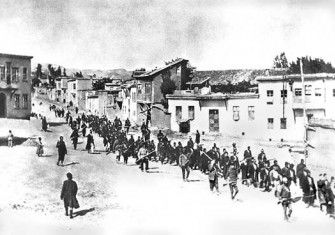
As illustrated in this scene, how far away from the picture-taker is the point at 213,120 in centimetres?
2820

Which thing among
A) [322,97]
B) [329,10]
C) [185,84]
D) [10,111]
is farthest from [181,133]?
[329,10]

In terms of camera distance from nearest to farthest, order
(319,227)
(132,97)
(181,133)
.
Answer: (319,227), (181,133), (132,97)

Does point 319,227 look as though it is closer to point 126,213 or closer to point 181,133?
point 126,213

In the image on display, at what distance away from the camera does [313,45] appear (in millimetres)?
15695

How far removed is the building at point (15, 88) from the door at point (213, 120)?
11859mm

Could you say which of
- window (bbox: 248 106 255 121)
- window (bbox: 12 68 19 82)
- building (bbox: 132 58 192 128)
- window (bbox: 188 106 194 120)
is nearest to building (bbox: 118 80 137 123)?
building (bbox: 132 58 192 128)

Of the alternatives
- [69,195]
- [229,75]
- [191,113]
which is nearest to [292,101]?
[191,113]

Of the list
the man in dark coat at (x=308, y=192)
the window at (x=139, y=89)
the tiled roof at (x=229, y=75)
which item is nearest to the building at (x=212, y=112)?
the window at (x=139, y=89)

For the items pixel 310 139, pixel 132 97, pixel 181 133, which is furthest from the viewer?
pixel 132 97

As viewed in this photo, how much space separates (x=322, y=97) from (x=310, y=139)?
31.8ft

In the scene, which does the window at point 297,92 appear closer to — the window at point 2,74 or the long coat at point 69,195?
the window at point 2,74

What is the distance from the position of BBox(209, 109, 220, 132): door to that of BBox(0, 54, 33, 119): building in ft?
38.9

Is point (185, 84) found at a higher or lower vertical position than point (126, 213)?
higher

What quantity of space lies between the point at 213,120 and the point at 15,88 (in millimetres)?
12946
